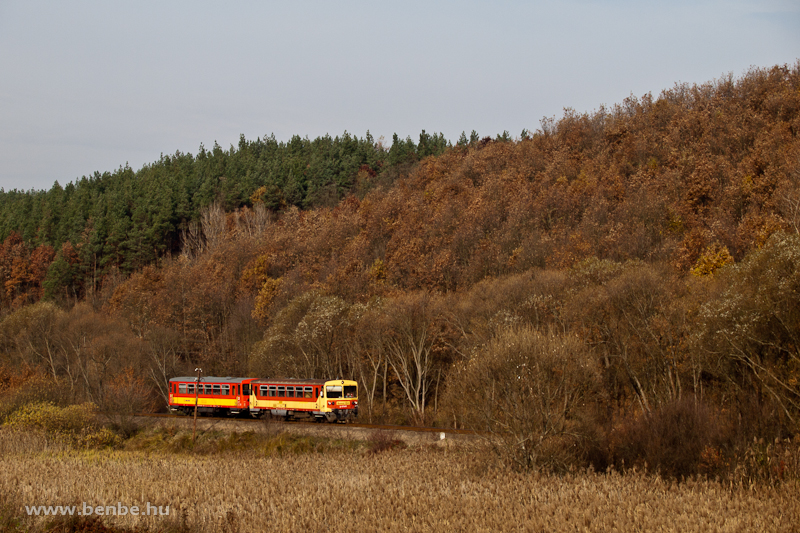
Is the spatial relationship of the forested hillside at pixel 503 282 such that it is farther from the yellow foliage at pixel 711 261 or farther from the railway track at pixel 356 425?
the railway track at pixel 356 425

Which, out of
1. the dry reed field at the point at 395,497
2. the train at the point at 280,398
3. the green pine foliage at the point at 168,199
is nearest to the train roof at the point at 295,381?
the train at the point at 280,398

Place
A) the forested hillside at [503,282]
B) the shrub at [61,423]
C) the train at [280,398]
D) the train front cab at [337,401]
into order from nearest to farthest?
the forested hillside at [503,282] < the shrub at [61,423] < the train front cab at [337,401] < the train at [280,398]

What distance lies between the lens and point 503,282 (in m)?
47.7

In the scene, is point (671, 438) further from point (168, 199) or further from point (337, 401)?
point (168, 199)

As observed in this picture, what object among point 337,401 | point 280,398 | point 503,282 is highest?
point 503,282

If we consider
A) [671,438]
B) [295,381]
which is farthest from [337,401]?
[671,438]

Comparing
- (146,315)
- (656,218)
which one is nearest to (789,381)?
(656,218)

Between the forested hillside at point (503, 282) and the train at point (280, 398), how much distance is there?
18.9ft

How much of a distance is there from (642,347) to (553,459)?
15992mm

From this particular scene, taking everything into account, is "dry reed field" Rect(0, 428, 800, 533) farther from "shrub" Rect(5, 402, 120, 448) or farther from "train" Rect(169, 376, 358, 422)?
"train" Rect(169, 376, 358, 422)

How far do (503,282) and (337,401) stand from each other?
1590 centimetres

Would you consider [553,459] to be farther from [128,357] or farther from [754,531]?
[128,357]

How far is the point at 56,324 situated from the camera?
72.1 metres

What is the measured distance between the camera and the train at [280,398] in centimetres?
A: 4297
